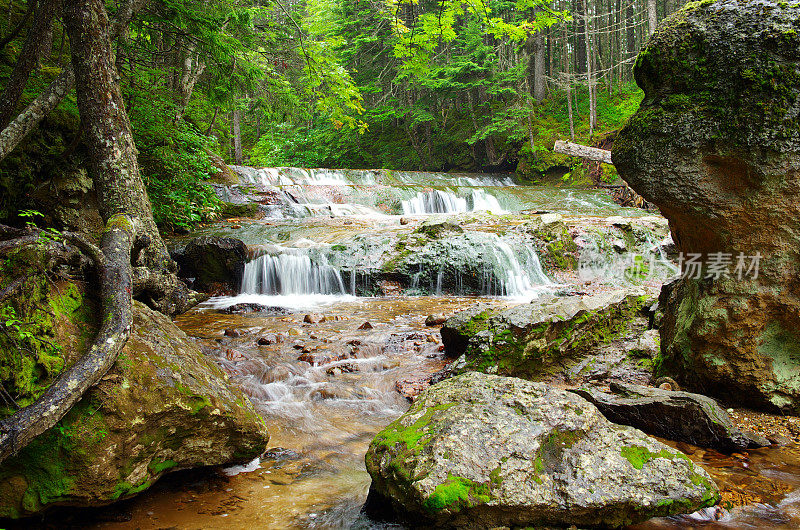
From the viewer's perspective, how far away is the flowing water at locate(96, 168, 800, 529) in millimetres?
2422

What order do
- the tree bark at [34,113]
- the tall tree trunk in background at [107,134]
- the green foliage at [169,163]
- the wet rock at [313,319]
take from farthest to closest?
the green foliage at [169,163]
the wet rock at [313,319]
the tall tree trunk in background at [107,134]
the tree bark at [34,113]

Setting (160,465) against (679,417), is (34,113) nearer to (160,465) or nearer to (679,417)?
(160,465)

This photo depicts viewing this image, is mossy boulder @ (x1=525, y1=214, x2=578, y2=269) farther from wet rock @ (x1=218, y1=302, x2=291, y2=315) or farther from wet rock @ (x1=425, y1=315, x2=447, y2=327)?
wet rock @ (x1=218, y1=302, x2=291, y2=315)

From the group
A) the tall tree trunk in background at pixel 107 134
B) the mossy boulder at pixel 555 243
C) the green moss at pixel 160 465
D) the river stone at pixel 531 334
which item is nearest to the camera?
the green moss at pixel 160 465

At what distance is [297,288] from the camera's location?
30.2 ft

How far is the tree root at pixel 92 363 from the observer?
1834 mm

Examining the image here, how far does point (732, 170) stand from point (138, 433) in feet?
13.9

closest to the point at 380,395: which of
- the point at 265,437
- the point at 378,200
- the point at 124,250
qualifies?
the point at 265,437

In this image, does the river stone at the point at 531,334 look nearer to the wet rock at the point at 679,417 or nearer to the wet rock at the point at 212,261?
the wet rock at the point at 679,417

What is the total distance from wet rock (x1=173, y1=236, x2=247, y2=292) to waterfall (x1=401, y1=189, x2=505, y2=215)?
27.2ft

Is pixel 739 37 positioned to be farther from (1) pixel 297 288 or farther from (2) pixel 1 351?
(1) pixel 297 288

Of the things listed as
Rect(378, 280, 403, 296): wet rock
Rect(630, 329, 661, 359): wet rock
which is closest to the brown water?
Rect(630, 329, 661, 359): wet rock

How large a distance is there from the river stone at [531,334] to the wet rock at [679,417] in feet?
3.05

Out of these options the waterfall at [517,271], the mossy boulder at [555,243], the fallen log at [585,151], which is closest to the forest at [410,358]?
the waterfall at [517,271]
